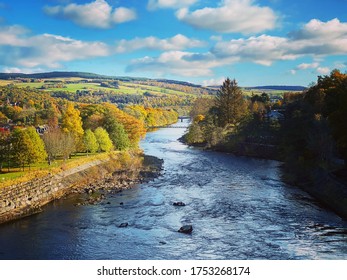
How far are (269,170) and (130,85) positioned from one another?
136 m

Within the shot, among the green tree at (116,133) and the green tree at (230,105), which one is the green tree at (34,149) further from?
the green tree at (230,105)

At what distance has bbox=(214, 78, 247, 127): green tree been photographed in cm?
6169

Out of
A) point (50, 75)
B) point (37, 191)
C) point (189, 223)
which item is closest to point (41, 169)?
point (37, 191)

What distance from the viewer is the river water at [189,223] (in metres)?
14.9

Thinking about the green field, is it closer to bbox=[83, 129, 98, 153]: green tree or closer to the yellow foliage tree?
the yellow foliage tree

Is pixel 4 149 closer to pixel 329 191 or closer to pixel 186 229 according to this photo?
pixel 186 229

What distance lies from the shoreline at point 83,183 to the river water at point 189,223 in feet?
3.36

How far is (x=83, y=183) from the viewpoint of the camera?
2884cm

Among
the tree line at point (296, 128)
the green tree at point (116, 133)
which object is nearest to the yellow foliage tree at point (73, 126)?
the green tree at point (116, 133)

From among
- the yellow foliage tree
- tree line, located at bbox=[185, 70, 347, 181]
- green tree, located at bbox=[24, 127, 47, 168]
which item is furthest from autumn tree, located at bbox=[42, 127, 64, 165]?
tree line, located at bbox=[185, 70, 347, 181]

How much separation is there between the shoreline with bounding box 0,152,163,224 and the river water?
103 cm
